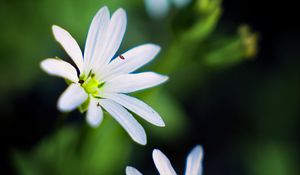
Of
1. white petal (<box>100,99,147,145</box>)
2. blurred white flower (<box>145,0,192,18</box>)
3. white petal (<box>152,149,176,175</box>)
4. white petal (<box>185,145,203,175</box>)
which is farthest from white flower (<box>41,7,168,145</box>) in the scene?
blurred white flower (<box>145,0,192,18</box>)

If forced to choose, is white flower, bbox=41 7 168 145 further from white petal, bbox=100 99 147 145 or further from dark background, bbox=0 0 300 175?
dark background, bbox=0 0 300 175

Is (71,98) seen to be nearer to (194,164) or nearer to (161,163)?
(161,163)

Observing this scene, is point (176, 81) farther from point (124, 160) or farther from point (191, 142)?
point (124, 160)

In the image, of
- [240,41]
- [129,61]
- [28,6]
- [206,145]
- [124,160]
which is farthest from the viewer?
[206,145]

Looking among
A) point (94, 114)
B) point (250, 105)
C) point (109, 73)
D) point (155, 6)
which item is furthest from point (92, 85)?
point (250, 105)

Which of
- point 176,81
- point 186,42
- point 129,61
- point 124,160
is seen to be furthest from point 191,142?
point 129,61

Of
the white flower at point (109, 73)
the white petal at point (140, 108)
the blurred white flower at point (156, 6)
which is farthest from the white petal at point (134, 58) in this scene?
the blurred white flower at point (156, 6)
